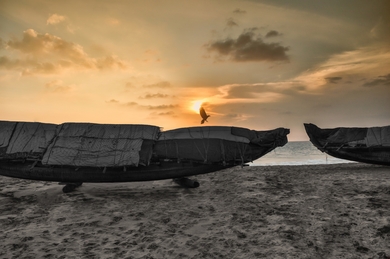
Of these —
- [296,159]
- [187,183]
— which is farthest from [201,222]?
[296,159]

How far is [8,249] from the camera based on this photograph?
467cm

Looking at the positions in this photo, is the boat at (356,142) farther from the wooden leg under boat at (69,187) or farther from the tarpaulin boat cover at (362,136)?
the wooden leg under boat at (69,187)

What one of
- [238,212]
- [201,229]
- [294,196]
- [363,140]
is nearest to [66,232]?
[201,229]

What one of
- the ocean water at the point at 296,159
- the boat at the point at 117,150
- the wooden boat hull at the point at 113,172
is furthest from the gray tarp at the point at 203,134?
the ocean water at the point at 296,159

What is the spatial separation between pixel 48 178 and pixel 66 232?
4710 millimetres

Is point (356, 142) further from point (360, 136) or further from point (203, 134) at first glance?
point (203, 134)

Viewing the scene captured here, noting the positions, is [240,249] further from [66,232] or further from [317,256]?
[66,232]

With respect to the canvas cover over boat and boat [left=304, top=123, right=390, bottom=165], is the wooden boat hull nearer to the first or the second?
boat [left=304, top=123, right=390, bottom=165]

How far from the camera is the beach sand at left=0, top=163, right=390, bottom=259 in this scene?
15.1 ft

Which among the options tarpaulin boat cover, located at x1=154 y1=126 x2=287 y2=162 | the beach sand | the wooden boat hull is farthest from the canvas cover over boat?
the wooden boat hull

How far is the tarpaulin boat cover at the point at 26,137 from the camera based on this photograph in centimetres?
899

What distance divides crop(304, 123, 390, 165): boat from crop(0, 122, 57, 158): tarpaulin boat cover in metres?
13.6

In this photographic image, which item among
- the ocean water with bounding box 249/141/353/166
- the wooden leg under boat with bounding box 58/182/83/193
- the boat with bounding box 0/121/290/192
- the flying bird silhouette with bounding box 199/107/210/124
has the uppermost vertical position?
the flying bird silhouette with bounding box 199/107/210/124

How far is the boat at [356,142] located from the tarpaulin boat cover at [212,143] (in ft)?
20.6
